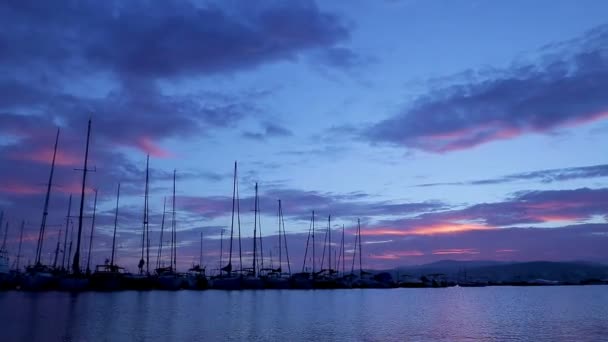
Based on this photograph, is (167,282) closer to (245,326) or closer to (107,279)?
(107,279)

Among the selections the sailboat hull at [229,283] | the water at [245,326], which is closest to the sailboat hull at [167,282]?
the sailboat hull at [229,283]

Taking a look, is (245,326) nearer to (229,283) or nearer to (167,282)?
(167,282)

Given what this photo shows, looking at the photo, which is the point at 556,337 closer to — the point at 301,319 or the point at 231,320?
the point at 301,319

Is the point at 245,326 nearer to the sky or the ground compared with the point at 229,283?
nearer to the ground

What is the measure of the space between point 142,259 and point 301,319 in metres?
42.8

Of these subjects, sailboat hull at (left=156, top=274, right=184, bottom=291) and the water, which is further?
sailboat hull at (left=156, top=274, right=184, bottom=291)

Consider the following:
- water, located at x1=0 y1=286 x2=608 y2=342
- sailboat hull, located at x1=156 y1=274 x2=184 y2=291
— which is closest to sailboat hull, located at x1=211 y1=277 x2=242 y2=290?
sailboat hull, located at x1=156 y1=274 x2=184 y2=291

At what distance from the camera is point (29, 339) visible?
90.0ft

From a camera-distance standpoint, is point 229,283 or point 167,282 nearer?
point 167,282

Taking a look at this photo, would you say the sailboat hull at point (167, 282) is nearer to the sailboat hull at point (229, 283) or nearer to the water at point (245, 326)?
the sailboat hull at point (229, 283)

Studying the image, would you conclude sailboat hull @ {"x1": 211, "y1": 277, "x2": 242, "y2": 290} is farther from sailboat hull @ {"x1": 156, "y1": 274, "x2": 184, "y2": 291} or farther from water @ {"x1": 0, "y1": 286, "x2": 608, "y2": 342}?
water @ {"x1": 0, "y1": 286, "x2": 608, "y2": 342}

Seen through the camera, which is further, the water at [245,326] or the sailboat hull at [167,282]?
the sailboat hull at [167,282]

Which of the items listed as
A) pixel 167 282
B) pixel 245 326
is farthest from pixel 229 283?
pixel 245 326

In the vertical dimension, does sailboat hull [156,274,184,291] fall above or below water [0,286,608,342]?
above
